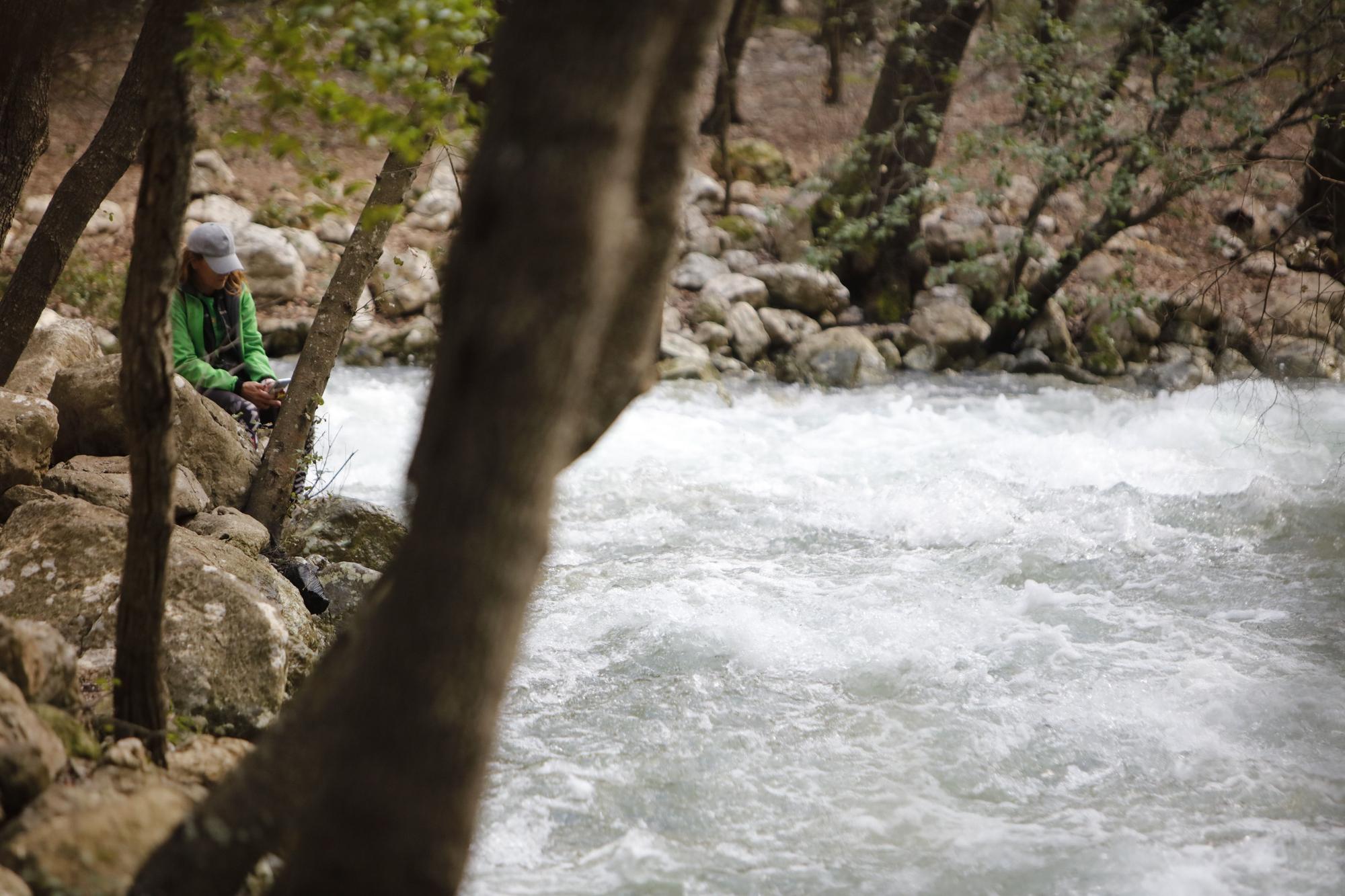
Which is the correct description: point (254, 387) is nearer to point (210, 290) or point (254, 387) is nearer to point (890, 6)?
point (210, 290)

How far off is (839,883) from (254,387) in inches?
184

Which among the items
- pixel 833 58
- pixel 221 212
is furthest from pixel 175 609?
pixel 833 58

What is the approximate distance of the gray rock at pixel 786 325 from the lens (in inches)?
524

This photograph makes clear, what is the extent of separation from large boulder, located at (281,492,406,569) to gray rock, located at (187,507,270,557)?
49 centimetres

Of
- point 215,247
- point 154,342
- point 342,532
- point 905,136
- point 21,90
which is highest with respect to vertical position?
point 905,136

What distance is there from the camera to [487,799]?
14.3ft

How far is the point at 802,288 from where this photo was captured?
14.0 meters

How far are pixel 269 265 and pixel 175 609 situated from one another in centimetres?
878

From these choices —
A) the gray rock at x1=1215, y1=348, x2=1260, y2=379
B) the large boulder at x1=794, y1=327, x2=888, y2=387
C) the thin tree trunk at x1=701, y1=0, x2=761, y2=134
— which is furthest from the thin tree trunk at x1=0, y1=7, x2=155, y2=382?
the thin tree trunk at x1=701, y1=0, x2=761, y2=134

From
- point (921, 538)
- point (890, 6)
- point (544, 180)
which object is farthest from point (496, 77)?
point (890, 6)

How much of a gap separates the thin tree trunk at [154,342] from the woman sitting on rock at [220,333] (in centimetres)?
330

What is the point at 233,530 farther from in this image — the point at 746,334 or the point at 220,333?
the point at 746,334

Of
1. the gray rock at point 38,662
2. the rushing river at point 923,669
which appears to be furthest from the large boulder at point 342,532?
the gray rock at point 38,662

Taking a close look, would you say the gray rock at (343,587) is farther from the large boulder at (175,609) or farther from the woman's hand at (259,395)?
the woman's hand at (259,395)
